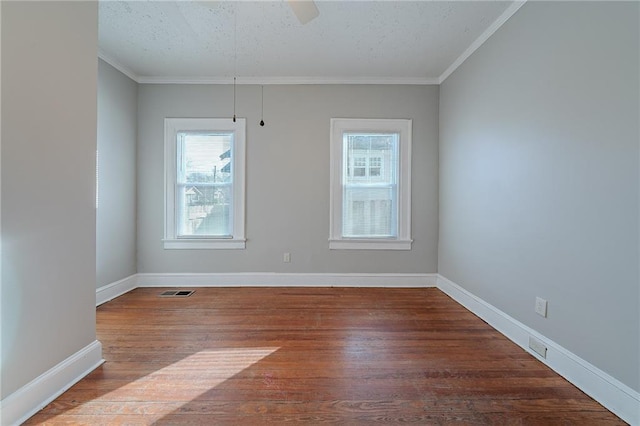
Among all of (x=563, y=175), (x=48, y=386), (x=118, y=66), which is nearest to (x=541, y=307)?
(x=563, y=175)

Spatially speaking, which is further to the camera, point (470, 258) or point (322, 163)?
point (322, 163)

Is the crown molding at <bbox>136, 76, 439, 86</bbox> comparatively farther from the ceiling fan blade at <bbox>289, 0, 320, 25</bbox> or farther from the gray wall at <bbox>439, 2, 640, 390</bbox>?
the ceiling fan blade at <bbox>289, 0, 320, 25</bbox>

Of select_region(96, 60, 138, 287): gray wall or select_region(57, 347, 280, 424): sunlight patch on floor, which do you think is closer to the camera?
select_region(57, 347, 280, 424): sunlight patch on floor

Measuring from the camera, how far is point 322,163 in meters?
3.71

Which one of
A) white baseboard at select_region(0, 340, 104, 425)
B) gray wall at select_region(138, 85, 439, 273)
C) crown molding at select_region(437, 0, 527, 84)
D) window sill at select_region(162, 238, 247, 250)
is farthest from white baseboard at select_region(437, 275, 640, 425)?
white baseboard at select_region(0, 340, 104, 425)

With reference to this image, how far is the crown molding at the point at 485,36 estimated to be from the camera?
227 cm

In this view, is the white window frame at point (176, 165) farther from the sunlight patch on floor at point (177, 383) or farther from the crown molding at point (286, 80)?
the sunlight patch on floor at point (177, 383)

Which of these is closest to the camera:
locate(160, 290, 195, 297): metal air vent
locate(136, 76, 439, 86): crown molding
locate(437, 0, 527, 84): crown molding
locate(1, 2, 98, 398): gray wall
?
locate(1, 2, 98, 398): gray wall

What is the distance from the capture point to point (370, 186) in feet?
12.3

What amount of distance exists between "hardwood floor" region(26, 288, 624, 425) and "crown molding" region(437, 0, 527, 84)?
8.68ft

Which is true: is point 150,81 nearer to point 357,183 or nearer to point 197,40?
point 197,40

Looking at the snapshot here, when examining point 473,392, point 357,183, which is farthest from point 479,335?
point 357,183

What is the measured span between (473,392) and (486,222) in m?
1.57

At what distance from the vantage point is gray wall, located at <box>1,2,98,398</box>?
1348 millimetres
